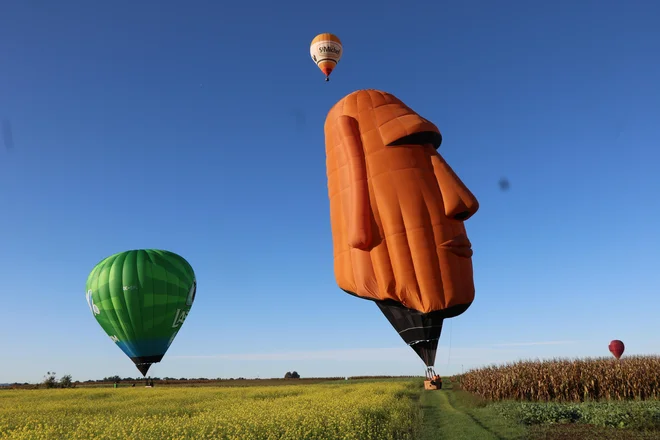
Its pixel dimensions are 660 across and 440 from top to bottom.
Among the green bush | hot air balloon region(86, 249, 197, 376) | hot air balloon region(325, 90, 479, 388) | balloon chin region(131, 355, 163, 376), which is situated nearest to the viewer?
the green bush

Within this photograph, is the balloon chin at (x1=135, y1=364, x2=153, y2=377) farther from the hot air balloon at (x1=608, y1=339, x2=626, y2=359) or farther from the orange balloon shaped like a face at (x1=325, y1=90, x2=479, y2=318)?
the hot air balloon at (x1=608, y1=339, x2=626, y2=359)

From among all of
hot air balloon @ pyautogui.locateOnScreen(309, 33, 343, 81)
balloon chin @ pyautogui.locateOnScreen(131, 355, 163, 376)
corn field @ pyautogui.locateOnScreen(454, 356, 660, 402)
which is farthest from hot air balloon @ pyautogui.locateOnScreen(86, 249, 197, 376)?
corn field @ pyautogui.locateOnScreen(454, 356, 660, 402)

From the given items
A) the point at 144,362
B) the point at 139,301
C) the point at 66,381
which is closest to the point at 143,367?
the point at 144,362

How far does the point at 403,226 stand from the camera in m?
21.6

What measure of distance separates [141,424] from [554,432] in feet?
40.5

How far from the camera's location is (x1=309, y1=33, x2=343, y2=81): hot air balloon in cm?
2686

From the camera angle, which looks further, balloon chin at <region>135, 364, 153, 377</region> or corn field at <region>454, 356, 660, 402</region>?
balloon chin at <region>135, 364, 153, 377</region>

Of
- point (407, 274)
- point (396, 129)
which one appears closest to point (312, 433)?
point (407, 274)

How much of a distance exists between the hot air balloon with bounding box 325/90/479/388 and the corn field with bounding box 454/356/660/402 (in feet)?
24.7

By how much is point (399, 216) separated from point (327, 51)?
10.5m

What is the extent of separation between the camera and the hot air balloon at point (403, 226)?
21297mm

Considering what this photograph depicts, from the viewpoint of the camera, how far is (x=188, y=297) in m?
39.4

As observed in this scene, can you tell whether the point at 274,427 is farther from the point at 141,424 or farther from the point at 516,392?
the point at 516,392

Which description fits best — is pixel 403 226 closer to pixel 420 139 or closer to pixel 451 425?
pixel 420 139
